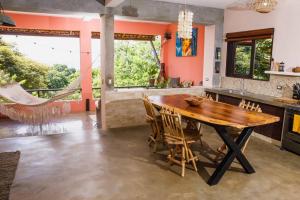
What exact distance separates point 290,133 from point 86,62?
18.4 feet


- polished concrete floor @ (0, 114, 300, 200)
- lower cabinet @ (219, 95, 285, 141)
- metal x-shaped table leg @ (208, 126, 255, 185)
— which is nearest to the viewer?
polished concrete floor @ (0, 114, 300, 200)

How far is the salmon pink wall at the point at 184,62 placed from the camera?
660cm

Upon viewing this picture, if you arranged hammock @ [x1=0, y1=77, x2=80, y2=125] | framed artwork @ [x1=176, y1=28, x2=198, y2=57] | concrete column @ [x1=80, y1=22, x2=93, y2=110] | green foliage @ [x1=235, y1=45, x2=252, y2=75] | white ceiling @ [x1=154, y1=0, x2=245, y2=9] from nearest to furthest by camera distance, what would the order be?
1. hammock @ [x1=0, y1=77, x2=80, y2=125]
2. white ceiling @ [x1=154, y1=0, x2=245, y2=9]
3. green foliage @ [x1=235, y1=45, x2=252, y2=75]
4. framed artwork @ [x1=176, y1=28, x2=198, y2=57]
5. concrete column @ [x1=80, y1=22, x2=93, y2=110]

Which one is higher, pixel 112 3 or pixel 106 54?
pixel 112 3

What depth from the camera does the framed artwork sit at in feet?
22.0

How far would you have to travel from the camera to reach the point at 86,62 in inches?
291

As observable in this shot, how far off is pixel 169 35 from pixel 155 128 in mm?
4611

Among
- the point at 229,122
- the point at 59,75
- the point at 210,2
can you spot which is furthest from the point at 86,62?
the point at 229,122

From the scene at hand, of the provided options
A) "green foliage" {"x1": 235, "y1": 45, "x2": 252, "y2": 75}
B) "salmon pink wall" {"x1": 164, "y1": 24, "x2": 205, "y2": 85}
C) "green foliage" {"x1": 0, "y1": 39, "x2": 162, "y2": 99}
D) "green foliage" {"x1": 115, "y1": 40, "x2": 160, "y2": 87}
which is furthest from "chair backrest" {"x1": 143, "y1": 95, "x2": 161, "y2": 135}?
"green foliage" {"x1": 115, "y1": 40, "x2": 160, "y2": 87}

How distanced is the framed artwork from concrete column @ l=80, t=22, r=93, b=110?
2621 millimetres

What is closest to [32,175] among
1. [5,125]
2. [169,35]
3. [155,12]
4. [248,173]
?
[248,173]

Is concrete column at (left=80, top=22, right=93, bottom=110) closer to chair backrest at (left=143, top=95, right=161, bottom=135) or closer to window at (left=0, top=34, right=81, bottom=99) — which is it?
window at (left=0, top=34, right=81, bottom=99)

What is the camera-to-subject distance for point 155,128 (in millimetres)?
4004

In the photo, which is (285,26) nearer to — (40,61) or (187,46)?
(187,46)
